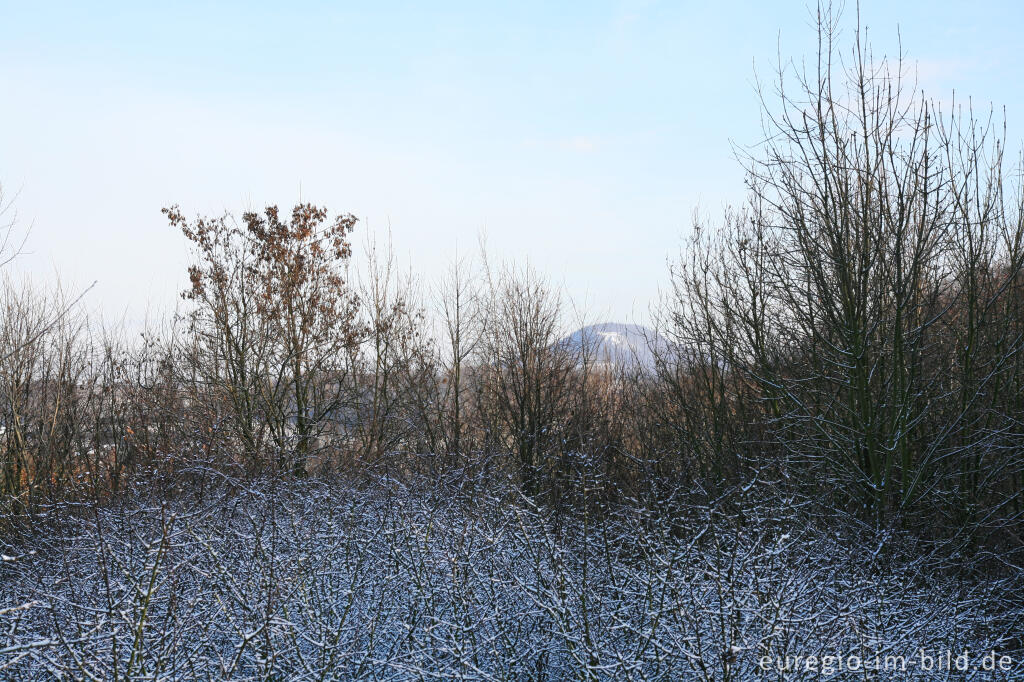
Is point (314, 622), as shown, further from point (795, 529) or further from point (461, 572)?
point (795, 529)

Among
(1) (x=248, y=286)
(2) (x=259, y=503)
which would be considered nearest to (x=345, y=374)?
(1) (x=248, y=286)

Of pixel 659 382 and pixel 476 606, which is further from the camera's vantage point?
pixel 659 382

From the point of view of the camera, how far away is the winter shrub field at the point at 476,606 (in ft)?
14.3

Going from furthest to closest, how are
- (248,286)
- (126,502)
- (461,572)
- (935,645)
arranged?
(248,286) < (126,502) < (461,572) < (935,645)

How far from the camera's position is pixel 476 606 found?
5566 mm

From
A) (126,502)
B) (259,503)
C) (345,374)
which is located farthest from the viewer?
(345,374)

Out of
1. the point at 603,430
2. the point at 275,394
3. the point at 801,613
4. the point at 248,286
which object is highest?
the point at 248,286

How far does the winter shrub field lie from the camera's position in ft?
14.3

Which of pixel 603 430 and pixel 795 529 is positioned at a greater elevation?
A: pixel 603 430

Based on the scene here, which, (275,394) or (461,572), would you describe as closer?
(461,572)

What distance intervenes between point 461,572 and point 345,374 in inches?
388

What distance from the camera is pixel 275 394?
14.1m

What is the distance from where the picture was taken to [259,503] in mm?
6523

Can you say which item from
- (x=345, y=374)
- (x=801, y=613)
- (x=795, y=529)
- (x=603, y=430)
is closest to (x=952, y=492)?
(x=795, y=529)
